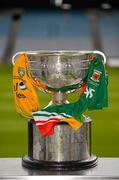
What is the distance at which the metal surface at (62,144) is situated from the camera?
1.22 m

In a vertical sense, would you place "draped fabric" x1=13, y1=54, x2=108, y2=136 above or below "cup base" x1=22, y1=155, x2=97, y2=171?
above

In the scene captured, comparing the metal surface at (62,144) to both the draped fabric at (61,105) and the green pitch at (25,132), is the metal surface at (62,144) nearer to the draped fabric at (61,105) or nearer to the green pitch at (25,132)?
the draped fabric at (61,105)

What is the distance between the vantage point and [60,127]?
122cm

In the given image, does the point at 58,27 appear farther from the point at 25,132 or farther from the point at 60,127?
the point at 60,127

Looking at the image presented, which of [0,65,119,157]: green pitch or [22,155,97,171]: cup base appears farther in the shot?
[0,65,119,157]: green pitch

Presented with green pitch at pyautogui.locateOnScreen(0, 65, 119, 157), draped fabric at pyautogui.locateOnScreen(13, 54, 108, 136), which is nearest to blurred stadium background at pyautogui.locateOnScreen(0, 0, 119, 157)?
green pitch at pyautogui.locateOnScreen(0, 65, 119, 157)

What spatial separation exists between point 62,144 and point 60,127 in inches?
1.8

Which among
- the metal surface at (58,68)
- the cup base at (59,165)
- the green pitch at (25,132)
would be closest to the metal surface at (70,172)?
Result: the cup base at (59,165)

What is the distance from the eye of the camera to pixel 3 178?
1.16 m

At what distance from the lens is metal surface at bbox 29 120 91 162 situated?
1220mm

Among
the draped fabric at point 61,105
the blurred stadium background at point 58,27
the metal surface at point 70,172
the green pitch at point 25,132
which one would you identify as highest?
the blurred stadium background at point 58,27

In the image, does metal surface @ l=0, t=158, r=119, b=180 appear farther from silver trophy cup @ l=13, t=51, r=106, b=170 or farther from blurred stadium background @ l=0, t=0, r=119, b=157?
blurred stadium background @ l=0, t=0, r=119, b=157

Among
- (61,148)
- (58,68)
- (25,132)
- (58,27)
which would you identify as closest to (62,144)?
(61,148)

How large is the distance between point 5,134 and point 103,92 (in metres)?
2.90
